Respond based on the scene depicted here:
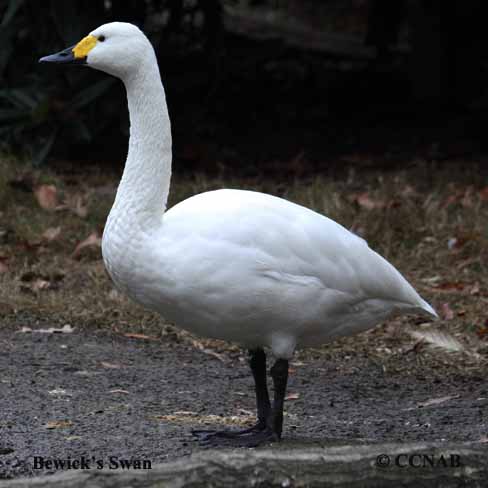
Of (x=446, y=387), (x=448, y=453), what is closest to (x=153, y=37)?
(x=446, y=387)

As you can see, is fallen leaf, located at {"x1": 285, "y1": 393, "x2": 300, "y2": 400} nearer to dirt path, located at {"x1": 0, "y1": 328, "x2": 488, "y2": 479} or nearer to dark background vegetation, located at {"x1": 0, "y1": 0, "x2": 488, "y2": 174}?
dirt path, located at {"x1": 0, "y1": 328, "x2": 488, "y2": 479}

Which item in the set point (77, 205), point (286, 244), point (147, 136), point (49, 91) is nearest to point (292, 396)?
point (286, 244)

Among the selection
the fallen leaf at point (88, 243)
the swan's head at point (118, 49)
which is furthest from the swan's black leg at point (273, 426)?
the fallen leaf at point (88, 243)

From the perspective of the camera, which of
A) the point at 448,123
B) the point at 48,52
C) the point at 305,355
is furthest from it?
the point at 448,123

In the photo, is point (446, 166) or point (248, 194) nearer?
point (248, 194)

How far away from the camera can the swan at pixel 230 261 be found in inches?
152

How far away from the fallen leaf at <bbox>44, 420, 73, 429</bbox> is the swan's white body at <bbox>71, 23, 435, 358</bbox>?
2.03 feet

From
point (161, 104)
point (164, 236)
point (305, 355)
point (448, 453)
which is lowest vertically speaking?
point (305, 355)

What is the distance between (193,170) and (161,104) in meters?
4.99

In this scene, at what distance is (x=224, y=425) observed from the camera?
15.0 ft

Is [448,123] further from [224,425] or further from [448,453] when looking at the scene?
[448,453]

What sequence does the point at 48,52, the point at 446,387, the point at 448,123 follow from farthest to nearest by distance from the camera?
the point at 448,123 → the point at 48,52 → the point at 446,387

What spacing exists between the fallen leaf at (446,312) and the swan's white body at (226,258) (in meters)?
1.76

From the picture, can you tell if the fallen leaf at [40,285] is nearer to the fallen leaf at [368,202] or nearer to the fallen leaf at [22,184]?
the fallen leaf at [22,184]
